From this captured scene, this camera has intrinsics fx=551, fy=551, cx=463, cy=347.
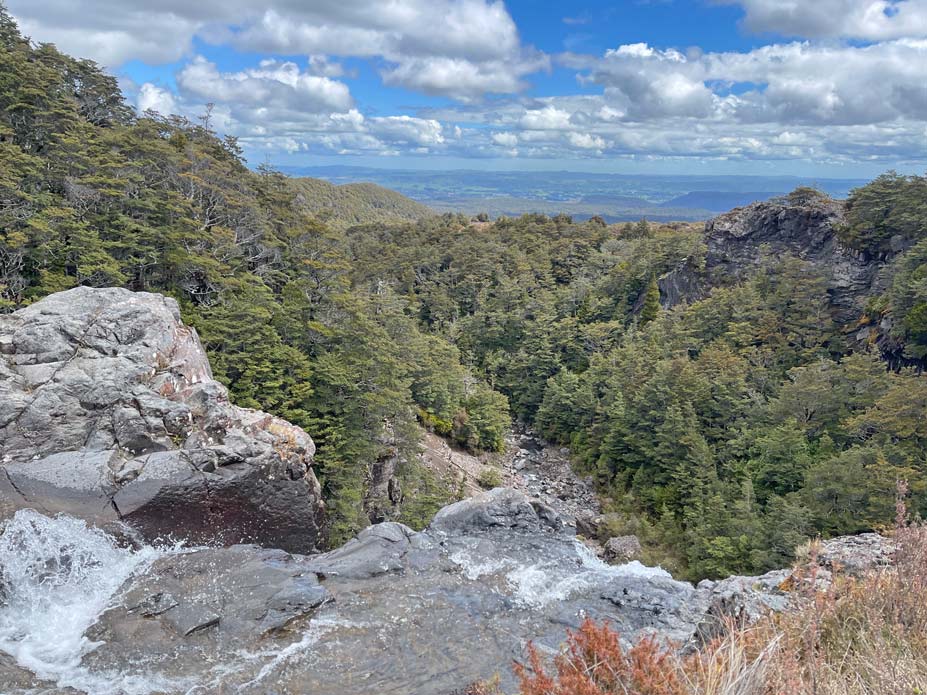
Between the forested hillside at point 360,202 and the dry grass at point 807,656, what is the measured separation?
415 ft

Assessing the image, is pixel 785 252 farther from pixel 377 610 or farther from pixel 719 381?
pixel 377 610

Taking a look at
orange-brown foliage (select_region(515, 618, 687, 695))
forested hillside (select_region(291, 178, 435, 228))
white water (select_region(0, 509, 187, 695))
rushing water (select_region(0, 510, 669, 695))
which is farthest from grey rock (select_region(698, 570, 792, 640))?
forested hillside (select_region(291, 178, 435, 228))

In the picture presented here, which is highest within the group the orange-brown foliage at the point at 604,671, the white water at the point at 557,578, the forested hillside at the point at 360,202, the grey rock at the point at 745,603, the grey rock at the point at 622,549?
the forested hillside at the point at 360,202

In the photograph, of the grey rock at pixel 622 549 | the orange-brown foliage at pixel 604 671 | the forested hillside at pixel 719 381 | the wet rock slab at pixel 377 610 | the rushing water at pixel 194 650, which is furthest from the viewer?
the grey rock at pixel 622 549

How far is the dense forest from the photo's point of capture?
62.8 feet

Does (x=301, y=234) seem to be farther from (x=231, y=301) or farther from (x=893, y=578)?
(x=893, y=578)

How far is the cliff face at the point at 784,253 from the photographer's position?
33562mm

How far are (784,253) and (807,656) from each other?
41.0m

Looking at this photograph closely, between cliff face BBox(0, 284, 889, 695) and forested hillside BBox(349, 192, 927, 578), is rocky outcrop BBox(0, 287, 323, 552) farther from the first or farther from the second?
forested hillside BBox(349, 192, 927, 578)

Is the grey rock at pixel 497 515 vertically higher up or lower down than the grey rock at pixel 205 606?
lower down

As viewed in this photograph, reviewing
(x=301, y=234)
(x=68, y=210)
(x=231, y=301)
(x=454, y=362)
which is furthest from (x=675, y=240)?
(x=68, y=210)

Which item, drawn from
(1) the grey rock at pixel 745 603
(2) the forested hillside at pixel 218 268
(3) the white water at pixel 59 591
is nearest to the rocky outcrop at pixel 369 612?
(3) the white water at pixel 59 591

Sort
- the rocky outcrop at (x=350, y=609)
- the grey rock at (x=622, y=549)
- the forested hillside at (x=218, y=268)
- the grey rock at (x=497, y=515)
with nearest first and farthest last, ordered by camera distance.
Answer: the rocky outcrop at (x=350, y=609) < the grey rock at (x=497, y=515) < the forested hillside at (x=218, y=268) < the grey rock at (x=622, y=549)

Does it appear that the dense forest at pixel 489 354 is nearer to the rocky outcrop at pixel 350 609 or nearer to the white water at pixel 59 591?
the rocky outcrop at pixel 350 609
